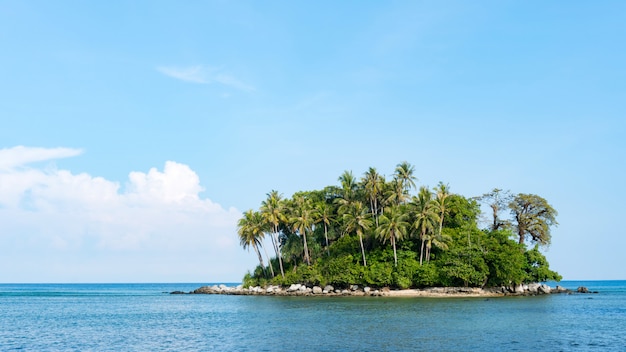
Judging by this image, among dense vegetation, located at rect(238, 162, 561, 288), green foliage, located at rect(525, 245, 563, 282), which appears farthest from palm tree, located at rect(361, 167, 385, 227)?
green foliage, located at rect(525, 245, 563, 282)

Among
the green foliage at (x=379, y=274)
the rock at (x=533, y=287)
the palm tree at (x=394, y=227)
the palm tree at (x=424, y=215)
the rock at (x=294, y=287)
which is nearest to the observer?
the palm tree at (x=424, y=215)

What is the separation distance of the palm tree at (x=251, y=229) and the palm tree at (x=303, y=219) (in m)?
5.26

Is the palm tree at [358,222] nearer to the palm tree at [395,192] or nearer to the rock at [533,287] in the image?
the palm tree at [395,192]

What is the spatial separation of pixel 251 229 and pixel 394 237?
2443 centimetres

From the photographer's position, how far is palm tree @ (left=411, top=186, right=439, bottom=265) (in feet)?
243

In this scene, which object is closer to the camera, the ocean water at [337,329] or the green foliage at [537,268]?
Answer: the ocean water at [337,329]

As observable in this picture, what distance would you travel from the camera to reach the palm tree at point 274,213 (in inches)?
3398

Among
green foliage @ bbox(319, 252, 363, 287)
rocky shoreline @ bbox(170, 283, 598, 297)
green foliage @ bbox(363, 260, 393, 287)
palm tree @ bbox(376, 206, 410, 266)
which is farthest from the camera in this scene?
green foliage @ bbox(319, 252, 363, 287)

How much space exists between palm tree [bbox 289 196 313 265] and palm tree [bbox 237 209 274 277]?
5.26 meters

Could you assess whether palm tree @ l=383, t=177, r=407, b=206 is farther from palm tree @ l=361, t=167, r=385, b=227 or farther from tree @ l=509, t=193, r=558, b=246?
tree @ l=509, t=193, r=558, b=246

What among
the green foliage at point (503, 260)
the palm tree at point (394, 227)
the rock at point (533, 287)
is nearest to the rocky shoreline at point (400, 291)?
the rock at point (533, 287)

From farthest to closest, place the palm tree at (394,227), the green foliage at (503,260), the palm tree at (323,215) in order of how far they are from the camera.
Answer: the palm tree at (323,215)
the palm tree at (394,227)
the green foliage at (503,260)

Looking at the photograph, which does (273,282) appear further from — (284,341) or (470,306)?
(284,341)

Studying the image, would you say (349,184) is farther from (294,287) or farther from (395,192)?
(294,287)
